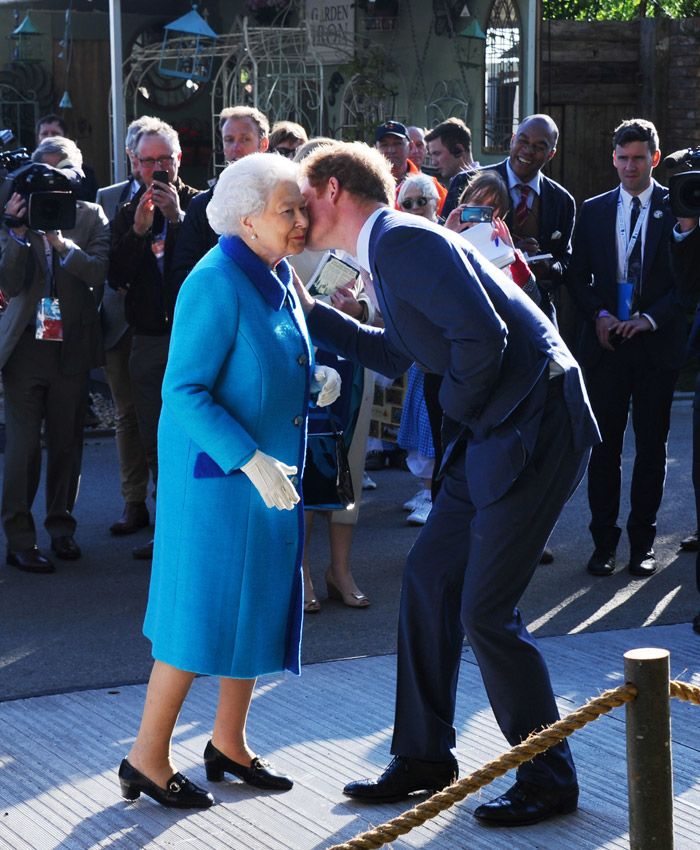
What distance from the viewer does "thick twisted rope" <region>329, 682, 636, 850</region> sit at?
277 cm

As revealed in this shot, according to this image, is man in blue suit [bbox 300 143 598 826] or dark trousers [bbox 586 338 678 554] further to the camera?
dark trousers [bbox 586 338 678 554]

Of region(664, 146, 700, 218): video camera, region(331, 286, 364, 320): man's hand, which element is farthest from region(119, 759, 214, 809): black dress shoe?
region(664, 146, 700, 218): video camera

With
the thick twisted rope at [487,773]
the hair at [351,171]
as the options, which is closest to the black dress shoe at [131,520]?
the hair at [351,171]

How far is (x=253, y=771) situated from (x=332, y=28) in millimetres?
9130

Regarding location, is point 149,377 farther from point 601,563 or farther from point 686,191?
point 686,191

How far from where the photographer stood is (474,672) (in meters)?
5.18

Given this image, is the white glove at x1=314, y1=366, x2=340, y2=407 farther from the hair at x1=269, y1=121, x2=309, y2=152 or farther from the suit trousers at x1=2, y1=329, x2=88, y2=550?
the hair at x1=269, y1=121, x2=309, y2=152

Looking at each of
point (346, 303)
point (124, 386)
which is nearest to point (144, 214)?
point (124, 386)

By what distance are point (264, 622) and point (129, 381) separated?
11.5ft

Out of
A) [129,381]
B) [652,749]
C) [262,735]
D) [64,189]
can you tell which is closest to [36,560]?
[129,381]

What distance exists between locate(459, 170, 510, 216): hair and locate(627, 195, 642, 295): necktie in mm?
744

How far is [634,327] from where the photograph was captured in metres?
6.47

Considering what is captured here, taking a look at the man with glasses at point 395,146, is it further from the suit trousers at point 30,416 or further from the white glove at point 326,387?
the white glove at point 326,387

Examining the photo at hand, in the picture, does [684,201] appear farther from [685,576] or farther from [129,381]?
[129,381]
